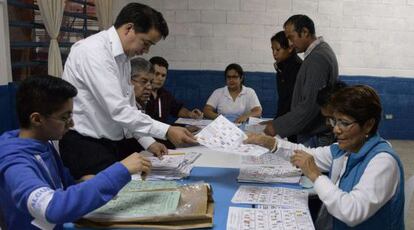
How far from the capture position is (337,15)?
17.0ft

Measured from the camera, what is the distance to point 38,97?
117 centimetres

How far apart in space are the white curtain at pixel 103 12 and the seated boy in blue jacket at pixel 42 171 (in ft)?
12.0

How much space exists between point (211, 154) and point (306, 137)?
0.72 metres

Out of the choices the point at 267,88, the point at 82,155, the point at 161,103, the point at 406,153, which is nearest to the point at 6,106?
the point at 161,103

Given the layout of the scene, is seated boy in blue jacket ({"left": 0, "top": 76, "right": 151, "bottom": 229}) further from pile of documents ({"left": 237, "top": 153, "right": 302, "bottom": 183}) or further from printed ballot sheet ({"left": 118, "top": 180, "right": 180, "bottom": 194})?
pile of documents ({"left": 237, "top": 153, "right": 302, "bottom": 183})

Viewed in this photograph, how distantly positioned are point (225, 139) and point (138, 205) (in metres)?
0.58

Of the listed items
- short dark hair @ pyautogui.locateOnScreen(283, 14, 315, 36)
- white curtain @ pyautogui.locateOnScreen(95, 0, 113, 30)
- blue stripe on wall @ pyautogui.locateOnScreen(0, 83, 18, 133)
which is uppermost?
white curtain @ pyautogui.locateOnScreen(95, 0, 113, 30)

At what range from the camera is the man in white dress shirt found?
64.3 inches

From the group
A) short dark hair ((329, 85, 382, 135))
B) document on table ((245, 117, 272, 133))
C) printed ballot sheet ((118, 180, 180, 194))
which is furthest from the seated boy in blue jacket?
document on table ((245, 117, 272, 133))

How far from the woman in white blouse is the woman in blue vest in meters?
2.41

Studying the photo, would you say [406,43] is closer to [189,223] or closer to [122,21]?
[122,21]

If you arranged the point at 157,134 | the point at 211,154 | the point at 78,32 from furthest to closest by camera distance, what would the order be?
1. the point at 78,32
2. the point at 211,154
3. the point at 157,134

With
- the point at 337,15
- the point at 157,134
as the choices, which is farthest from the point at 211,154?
the point at 337,15

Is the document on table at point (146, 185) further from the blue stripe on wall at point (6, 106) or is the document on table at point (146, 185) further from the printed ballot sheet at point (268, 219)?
the blue stripe on wall at point (6, 106)
